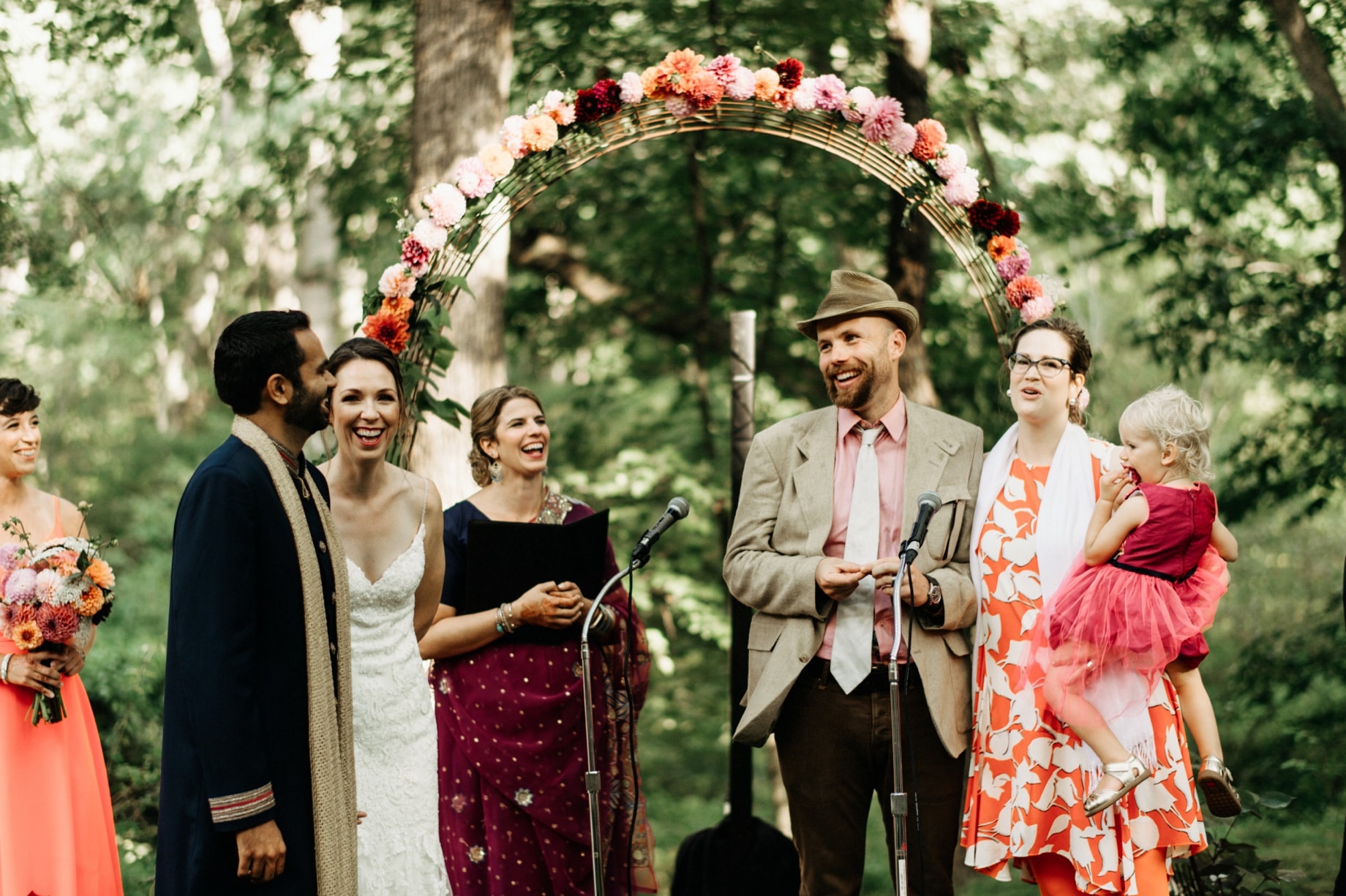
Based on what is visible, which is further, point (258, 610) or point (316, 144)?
point (316, 144)

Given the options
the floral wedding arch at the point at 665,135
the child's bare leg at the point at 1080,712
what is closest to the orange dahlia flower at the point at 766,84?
the floral wedding arch at the point at 665,135

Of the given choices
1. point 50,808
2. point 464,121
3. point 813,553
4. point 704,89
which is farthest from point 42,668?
point 464,121

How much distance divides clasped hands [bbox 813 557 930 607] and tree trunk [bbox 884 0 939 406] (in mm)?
3138

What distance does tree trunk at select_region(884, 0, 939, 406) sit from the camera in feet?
22.3

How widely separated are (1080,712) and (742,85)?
8.43ft

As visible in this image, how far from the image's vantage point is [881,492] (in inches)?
155

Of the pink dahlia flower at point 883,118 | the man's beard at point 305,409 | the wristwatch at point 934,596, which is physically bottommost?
the wristwatch at point 934,596

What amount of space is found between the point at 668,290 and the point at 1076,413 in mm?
5878

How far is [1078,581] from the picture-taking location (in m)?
3.54

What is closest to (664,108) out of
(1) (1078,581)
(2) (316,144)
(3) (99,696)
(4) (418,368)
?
(4) (418,368)

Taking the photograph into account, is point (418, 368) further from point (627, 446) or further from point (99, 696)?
point (627, 446)

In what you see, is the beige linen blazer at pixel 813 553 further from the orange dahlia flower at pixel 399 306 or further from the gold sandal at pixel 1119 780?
the orange dahlia flower at pixel 399 306

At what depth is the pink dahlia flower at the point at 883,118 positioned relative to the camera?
4520 mm

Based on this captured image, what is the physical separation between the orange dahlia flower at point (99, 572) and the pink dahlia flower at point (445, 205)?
1706mm
